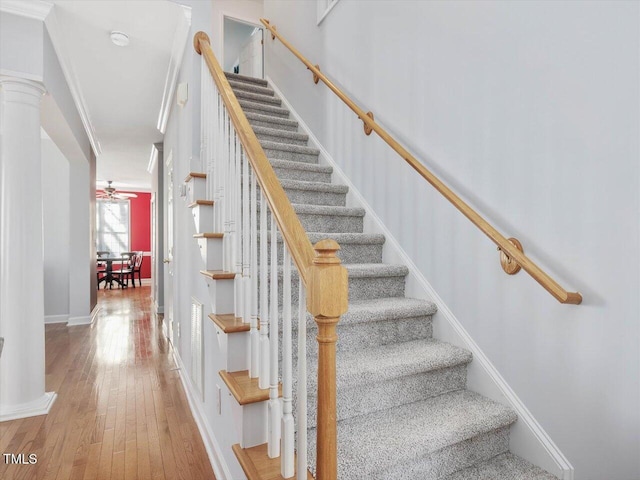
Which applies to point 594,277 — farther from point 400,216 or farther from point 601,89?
point 400,216

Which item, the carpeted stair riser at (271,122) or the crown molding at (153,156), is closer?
the carpeted stair riser at (271,122)

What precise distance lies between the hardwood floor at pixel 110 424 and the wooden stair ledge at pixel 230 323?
0.97 m

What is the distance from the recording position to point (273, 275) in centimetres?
116

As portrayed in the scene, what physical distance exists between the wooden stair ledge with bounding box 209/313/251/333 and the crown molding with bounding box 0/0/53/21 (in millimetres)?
2408

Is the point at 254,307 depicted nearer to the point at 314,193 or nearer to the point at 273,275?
the point at 273,275

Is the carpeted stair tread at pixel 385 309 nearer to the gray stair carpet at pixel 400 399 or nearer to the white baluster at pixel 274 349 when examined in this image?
the gray stair carpet at pixel 400 399

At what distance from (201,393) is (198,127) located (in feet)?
5.73

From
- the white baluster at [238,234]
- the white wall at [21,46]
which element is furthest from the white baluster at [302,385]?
the white wall at [21,46]

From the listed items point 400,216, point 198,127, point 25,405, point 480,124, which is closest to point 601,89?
point 480,124

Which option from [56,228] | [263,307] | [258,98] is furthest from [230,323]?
[56,228]

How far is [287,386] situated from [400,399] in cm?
80

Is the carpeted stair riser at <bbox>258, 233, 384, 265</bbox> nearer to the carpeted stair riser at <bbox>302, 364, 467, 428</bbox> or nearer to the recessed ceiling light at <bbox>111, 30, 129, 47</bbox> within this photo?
the carpeted stair riser at <bbox>302, 364, 467, 428</bbox>

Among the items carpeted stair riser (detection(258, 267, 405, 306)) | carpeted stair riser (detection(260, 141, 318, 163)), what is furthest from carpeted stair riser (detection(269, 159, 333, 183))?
carpeted stair riser (detection(258, 267, 405, 306))

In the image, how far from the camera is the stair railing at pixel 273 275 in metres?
0.87
